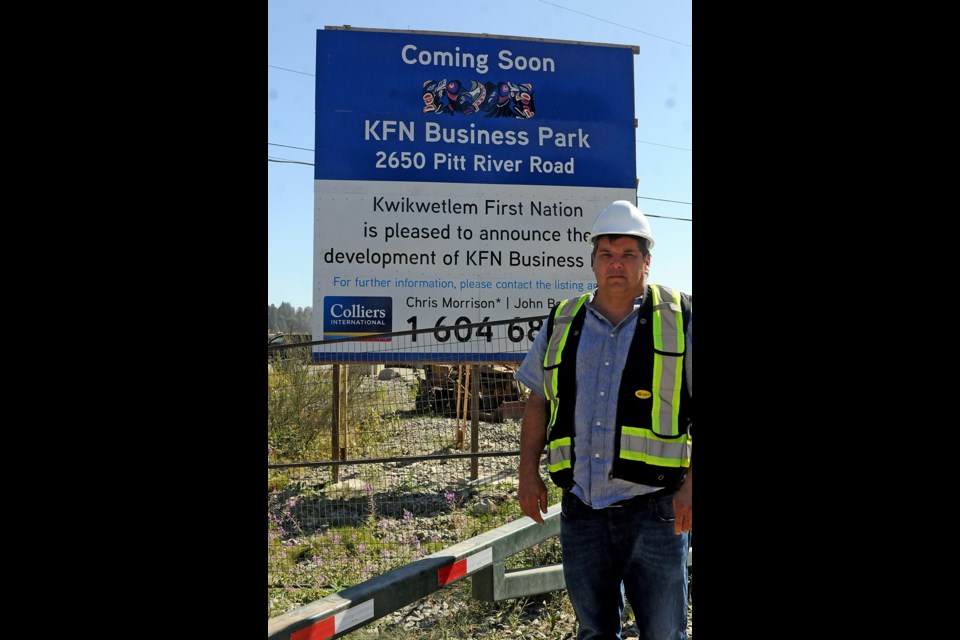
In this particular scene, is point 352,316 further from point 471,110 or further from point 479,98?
point 479,98

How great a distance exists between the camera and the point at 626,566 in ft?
10.2

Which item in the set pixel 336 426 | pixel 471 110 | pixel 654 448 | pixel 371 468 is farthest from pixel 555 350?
pixel 471 110

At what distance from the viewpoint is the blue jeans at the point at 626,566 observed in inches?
119

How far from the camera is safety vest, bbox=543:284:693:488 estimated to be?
9.96 feet

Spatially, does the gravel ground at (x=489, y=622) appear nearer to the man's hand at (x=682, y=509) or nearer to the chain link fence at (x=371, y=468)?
the chain link fence at (x=371, y=468)

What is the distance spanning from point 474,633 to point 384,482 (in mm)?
3934

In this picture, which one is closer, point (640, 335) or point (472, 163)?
point (640, 335)

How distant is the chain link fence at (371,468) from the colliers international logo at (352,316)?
0.56 ft

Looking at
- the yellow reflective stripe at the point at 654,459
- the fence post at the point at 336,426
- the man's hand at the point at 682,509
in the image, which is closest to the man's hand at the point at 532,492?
the yellow reflective stripe at the point at 654,459
